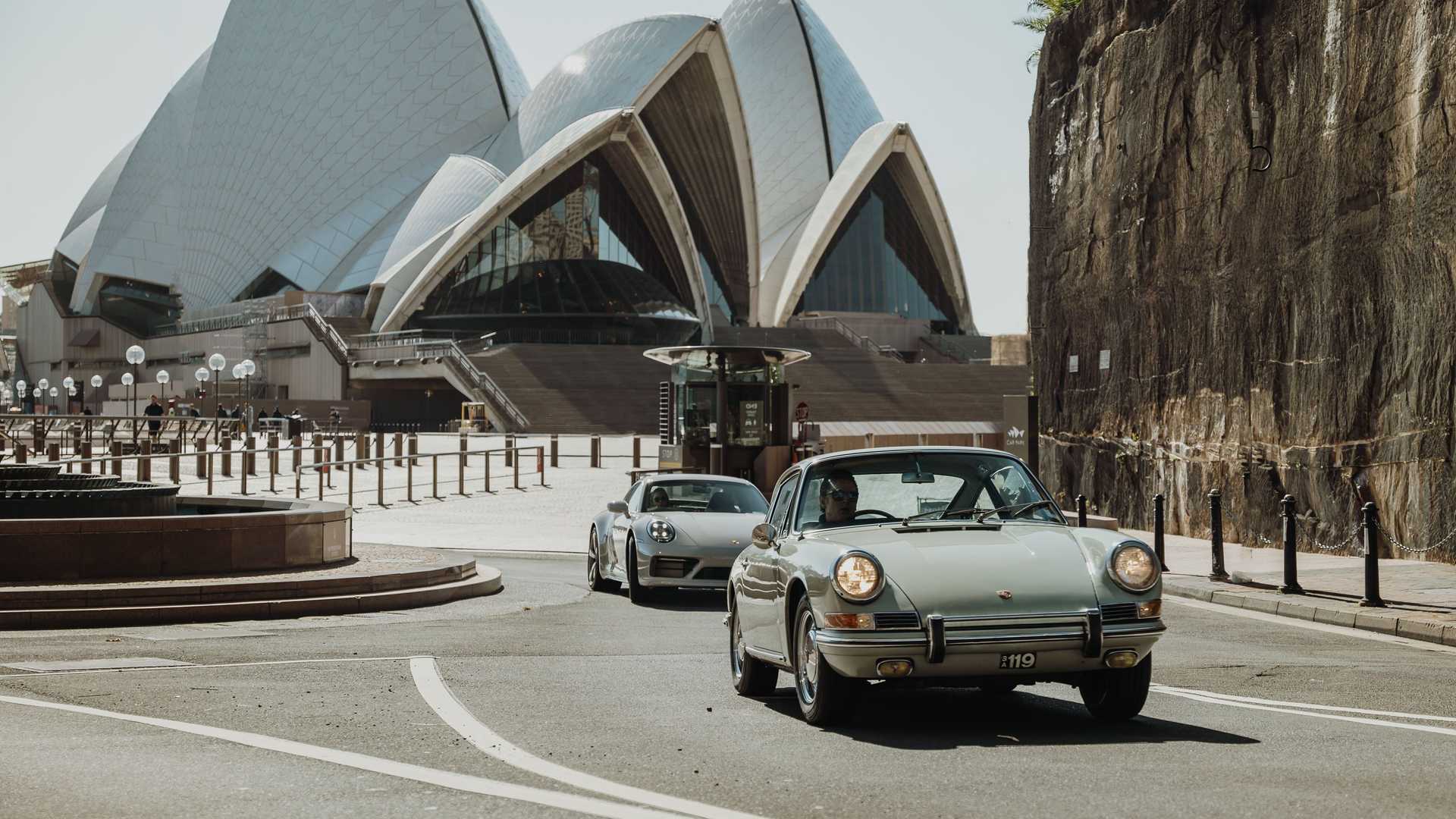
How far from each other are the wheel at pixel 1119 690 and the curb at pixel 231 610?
25.2 feet

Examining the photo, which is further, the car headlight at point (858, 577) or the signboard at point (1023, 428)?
the signboard at point (1023, 428)

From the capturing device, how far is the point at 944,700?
830 centimetres

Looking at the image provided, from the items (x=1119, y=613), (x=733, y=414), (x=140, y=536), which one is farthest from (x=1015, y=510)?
(x=733, y=414)

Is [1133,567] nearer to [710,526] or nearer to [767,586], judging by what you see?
[767,586]

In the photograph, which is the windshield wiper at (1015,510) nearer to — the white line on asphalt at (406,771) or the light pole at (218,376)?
the white line on asphalt at (406,771)

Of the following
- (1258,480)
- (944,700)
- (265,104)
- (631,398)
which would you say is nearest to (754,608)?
(944,700)

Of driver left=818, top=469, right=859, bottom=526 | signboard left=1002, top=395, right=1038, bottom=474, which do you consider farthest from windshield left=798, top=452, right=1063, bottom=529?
signboard left=1002, top=395, right=1038, bottom=474

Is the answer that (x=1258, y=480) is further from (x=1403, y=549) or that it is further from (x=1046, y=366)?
(x=1046, y=366)

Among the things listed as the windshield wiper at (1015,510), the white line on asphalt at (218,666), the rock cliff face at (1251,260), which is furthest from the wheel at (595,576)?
the windshield wiper at (1015,510)

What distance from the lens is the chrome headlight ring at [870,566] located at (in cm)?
687

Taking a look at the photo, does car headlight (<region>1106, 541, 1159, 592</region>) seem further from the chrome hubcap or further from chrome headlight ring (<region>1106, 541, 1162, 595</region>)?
the chrome hubcap

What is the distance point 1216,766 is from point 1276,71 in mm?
15722

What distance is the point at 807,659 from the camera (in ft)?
24.5

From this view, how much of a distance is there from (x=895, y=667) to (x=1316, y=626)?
667 cm
